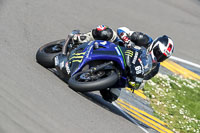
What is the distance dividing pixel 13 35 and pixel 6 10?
57.7 inches

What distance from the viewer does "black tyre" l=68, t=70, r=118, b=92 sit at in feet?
21.8

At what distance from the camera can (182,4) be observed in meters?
14.0

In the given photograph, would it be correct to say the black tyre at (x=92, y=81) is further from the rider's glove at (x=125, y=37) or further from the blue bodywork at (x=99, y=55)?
the rider's glove at (x=125, y=37)

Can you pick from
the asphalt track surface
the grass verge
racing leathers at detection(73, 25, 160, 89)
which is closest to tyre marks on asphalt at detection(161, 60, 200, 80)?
the grass verge

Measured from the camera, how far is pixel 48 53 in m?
8.36

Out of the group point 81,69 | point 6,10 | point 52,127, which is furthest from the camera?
point 6,10

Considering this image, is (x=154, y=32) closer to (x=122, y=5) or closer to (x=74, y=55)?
(x=122, y=5)

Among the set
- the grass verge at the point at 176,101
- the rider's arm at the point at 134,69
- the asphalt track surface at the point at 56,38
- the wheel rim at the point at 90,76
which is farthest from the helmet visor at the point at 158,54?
the grass verge at the point at 176,101

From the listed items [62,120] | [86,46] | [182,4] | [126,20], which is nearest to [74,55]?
[86,46]

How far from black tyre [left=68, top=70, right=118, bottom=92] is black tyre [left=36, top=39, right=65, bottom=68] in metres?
1.25

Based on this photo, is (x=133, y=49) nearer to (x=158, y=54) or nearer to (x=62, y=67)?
(x=158, y=54)

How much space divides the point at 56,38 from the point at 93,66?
312 cm

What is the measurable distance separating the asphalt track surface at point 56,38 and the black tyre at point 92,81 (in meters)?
0.36

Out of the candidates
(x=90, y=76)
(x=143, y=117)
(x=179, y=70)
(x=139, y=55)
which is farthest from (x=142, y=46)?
(x=179, y=70)
